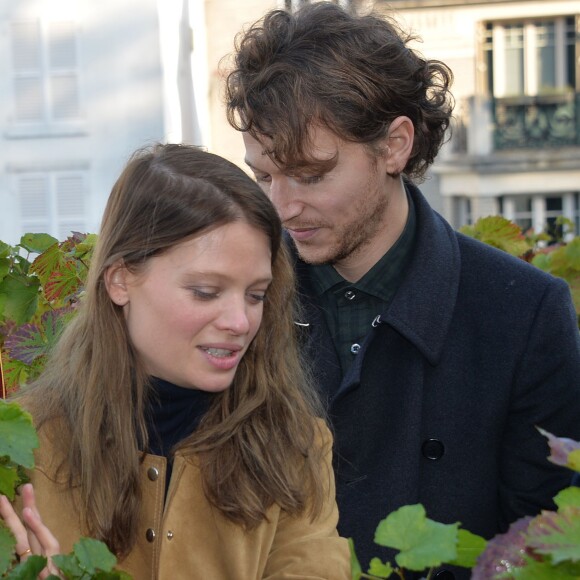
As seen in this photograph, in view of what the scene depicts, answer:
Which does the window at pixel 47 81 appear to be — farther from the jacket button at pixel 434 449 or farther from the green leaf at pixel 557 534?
the green leaf at pixel 557 534

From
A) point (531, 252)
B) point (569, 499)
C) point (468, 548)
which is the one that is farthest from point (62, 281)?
point (531, 252)

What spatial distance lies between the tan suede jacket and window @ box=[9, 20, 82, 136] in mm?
12886

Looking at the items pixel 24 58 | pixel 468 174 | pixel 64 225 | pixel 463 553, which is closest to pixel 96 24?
pixel 24 58

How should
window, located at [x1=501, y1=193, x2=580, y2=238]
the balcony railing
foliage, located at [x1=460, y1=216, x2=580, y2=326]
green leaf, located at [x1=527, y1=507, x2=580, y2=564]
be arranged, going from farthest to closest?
window, located at [x1=501, y1=193, x2=580, y2=238]
the balcony railing
foliage, located at [x1=460, y1=216, x2=580, y2=326]
green leaf, located at [x1=527, y1=507, x2=580, y2=564]

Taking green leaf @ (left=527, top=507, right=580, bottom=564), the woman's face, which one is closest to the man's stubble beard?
the woman's face

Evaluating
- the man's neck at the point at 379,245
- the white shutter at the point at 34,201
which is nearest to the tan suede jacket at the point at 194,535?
the man's neck at the point at 379,245

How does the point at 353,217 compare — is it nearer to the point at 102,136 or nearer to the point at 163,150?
the point at 163,150

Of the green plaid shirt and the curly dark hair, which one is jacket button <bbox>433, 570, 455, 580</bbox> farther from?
the curly dark hair

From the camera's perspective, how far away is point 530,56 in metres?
19.8

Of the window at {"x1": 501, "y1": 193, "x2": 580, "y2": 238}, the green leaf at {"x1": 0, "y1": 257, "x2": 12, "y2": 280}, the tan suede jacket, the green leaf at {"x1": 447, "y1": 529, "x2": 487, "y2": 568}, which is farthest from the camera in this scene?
the window at {"x1": 501, "y1": 193, "x2": 580, "y2": 238}

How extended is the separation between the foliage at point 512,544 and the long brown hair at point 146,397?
786mm

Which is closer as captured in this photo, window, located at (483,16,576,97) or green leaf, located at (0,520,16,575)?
green leaf, located at (0,520,16,575)

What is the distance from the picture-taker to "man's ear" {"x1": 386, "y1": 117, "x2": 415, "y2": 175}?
2346 millimetres

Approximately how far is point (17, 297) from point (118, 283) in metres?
0.36
